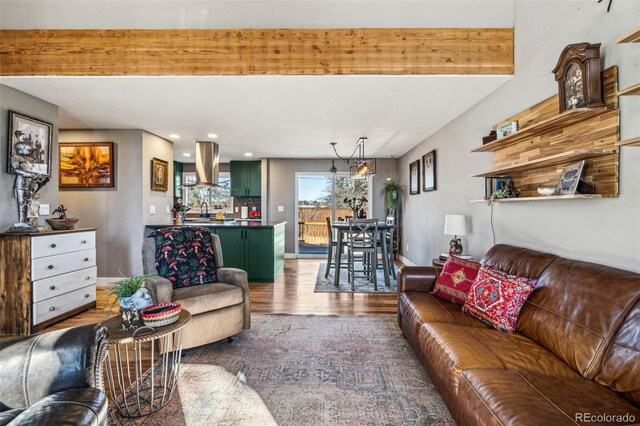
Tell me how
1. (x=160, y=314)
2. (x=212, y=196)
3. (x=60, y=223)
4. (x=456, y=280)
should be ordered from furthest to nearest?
(x=212, y=196)
(x=60, y=223)
(x=456, y=280)
(x=160, y=314)

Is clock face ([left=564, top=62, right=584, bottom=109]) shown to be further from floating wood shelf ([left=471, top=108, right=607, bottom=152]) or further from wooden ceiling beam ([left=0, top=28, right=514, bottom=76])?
wooden ceiling beam ([left=0, top=28, right=514, bottom=76])

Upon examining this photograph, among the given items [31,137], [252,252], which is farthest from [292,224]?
[31,137]

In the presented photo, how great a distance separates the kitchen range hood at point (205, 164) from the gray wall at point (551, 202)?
3.97 meters

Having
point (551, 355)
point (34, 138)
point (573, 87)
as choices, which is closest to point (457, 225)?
point (573, 87)

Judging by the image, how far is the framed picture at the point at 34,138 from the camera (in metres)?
3.11

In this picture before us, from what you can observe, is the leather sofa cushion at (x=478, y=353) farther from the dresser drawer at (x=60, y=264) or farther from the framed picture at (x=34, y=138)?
the framed picture at (x=34, y=138)

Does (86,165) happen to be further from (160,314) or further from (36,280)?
(160,314)

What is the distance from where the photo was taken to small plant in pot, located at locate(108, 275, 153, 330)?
1.71m

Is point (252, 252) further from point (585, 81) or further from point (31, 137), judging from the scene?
point (585, 81)

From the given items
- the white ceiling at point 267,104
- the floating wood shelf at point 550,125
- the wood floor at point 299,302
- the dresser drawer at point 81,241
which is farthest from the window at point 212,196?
the floating wood shelf at point 550,125

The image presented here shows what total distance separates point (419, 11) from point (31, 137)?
13.8 feet

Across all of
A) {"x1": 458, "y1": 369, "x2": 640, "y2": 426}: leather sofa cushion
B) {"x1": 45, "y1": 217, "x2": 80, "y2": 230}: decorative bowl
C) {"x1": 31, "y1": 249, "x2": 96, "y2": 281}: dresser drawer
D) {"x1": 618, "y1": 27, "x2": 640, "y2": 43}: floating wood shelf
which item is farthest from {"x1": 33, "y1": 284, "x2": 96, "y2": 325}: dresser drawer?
{"x1": 618, "y1": 27, "x2": 640, "y2": 43}: floating wood shelf

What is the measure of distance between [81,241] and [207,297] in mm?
2114

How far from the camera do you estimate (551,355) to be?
62.8 inches
